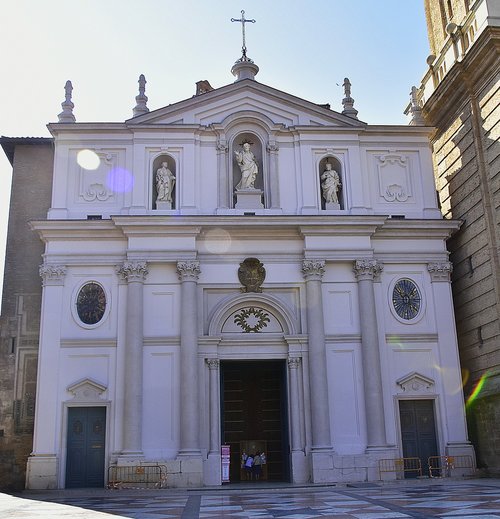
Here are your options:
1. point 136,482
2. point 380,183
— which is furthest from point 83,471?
point 380,183

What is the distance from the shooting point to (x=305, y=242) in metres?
25.3

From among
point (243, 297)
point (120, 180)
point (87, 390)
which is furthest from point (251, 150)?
point (87, 390)

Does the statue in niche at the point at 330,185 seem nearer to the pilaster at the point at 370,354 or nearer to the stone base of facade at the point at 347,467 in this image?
the pilaster at the point at 370,354

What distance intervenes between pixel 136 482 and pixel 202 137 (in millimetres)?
12705

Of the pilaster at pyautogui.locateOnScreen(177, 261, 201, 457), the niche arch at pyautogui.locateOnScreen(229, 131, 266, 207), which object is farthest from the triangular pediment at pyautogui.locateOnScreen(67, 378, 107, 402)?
the niche arch at pyautogui.locateOnScreen(229, 131, 266, 207)

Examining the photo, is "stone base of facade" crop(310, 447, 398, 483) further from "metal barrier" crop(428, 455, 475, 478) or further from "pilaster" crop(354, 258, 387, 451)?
"metal barrier" crop(428, 455, 475, 478)

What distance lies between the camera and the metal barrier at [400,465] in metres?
23.0

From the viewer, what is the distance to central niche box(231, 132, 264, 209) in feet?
85.6

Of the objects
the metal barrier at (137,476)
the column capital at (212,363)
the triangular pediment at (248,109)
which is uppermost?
the triangular pediment at (248,109)

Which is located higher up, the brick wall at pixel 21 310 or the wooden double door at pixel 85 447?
the brick wall at pixel 21 310

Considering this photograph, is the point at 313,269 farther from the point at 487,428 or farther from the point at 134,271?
the point at 487,428

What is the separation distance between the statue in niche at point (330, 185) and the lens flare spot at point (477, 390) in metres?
8.17

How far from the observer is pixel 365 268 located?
25.0m

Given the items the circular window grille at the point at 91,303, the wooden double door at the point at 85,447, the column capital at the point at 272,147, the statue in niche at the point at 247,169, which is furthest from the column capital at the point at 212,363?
the column capital at the point at 272,147
